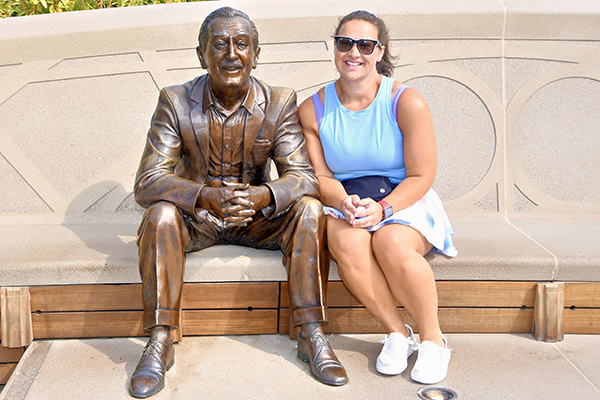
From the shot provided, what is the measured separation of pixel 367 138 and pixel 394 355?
1.05 meters

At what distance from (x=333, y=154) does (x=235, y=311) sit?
3.09ft

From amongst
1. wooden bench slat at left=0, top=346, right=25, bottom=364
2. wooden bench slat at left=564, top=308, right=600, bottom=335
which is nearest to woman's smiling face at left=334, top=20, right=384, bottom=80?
wooden bench slat at left=564, top=308, right=600, bottom=335

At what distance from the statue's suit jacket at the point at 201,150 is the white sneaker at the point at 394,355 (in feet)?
2.60

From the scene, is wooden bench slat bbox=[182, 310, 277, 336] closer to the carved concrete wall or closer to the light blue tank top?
the light blue tank top

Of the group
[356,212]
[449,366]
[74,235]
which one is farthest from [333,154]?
[74,235]

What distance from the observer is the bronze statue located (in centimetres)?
265

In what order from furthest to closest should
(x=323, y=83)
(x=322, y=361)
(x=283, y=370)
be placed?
(x=323, y=83), (x=283, y=370), (x=322, y=361)

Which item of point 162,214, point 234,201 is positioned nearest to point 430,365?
point 234,201

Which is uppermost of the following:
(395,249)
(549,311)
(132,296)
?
(395,249)

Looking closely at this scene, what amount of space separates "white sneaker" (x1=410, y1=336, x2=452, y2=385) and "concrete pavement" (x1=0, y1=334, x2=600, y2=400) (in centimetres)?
4

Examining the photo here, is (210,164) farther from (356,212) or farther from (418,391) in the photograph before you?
(418,391)

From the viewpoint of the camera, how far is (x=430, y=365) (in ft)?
8.58

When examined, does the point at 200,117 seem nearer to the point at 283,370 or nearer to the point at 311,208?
the point at 311,208

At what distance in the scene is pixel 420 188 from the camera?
289 centimetres
